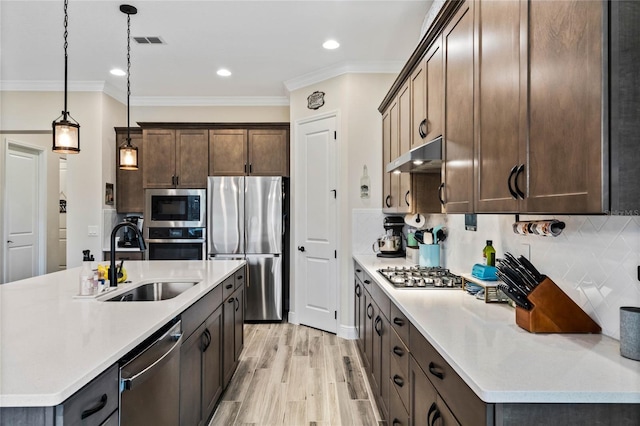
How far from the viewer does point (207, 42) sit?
3.60 m

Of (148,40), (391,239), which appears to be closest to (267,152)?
(148,40)

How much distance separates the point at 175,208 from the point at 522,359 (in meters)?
4.41

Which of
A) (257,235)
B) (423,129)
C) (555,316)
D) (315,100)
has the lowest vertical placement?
(555,316)

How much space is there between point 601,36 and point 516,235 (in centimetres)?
113

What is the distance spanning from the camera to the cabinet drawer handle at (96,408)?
3.26 ft

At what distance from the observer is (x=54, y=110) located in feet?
15.5

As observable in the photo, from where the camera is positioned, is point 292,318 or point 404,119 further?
point 292,318

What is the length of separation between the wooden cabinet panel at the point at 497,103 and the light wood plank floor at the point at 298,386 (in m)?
1.75

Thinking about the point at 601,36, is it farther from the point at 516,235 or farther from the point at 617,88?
the point at 516,235

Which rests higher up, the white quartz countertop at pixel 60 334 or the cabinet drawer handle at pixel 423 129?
the cabinet drawer handle at pixel 423 129

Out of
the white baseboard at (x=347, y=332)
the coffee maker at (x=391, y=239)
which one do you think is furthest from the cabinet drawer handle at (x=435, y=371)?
the white baseboard at (x=347, y=332)

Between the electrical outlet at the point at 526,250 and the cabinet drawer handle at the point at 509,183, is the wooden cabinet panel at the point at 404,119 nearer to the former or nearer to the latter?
the electrical outlet at the point at 526,250

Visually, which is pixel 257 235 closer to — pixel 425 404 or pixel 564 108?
pixel 425 404

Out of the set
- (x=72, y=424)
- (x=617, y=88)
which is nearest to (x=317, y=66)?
(x=617, y=88)
